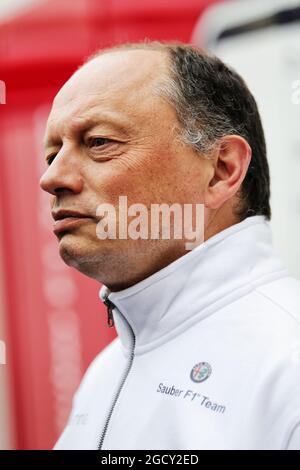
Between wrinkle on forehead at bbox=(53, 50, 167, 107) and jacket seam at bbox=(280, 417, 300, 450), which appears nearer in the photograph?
jacket seam at bbox=(280, 417, 300, 450)

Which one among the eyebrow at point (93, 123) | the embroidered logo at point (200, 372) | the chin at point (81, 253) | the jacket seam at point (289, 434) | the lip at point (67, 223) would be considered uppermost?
the eyebrow at point (93, 123)

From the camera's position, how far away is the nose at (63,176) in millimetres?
1377

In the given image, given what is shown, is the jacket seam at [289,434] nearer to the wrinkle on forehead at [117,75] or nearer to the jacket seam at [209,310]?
the jacket seam at [209,310]

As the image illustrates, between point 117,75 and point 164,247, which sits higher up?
point 117,75

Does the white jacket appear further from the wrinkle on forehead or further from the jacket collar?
the wrinkle on forehead

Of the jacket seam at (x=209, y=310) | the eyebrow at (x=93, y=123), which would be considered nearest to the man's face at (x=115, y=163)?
the eyebrow at (x=93, y=123)

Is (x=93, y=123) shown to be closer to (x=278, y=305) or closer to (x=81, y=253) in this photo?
(x=81, y=253)

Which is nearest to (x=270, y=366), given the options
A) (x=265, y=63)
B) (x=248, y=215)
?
(x=248, y=215)

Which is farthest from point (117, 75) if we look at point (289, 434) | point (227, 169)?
point (289, 434)

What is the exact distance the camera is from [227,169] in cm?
150

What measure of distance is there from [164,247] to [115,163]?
0.17m

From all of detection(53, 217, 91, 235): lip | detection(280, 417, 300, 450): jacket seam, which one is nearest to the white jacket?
detection(280, 417, 300, 450): jacket seam

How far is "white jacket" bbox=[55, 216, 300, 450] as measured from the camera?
3.95 feet
